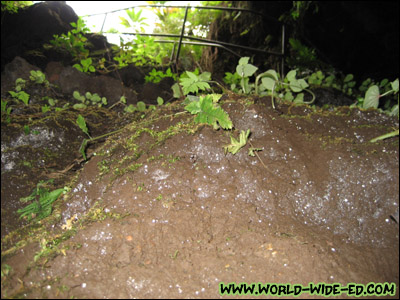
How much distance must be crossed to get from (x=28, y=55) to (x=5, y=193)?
2221 millimetres

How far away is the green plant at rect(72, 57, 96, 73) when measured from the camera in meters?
2.73

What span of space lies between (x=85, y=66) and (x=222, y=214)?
8.53ft

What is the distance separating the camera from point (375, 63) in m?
4.11

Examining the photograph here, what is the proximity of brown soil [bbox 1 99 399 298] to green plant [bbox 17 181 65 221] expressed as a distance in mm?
59

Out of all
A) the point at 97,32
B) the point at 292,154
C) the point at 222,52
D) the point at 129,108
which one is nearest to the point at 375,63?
the point at 222,52

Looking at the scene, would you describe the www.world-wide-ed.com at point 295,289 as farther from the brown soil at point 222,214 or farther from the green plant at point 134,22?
the green plant at point 134,22

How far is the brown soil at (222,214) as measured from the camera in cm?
98

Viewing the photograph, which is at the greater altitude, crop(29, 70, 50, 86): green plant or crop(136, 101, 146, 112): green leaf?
crop(29, 70, 50, 86): green plant

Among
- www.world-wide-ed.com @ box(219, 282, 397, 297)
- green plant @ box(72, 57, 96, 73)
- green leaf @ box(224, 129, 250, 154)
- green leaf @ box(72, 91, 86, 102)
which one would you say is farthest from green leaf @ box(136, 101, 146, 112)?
www.world-wide-ed.com @ box(219, 282, 397, 297)

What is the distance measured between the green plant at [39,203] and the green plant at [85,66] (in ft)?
6.18

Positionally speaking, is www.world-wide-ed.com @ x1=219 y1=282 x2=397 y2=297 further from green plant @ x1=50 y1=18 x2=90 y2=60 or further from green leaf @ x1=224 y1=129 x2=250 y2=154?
green plant @ x1=50 y1=18 x2=90 y2=60

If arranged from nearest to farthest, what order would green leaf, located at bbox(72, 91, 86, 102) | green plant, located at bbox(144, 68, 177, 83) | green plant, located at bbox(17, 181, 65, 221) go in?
green plant, located at bbox(17, 181, 65, 221)
green leaf, located at bbox(72, 91, 86, 102)
green plant, located at bbox(144, 68, 177, 83)

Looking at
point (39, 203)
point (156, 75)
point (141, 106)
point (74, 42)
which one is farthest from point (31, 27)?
point (39, 203)

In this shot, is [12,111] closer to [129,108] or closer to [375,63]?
[129,108]
